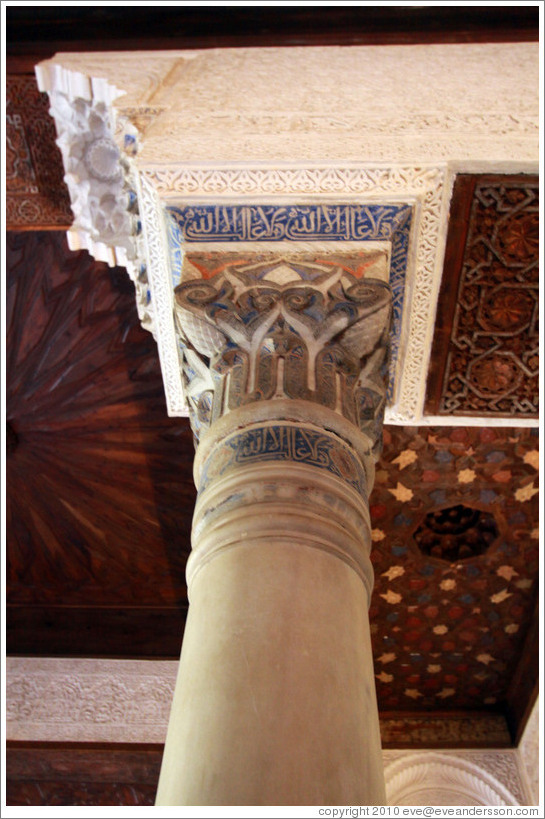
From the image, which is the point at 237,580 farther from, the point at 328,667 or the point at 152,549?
the point at 152,549

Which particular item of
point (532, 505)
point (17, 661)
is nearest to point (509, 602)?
point (532, 505)

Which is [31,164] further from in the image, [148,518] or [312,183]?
[148,518]

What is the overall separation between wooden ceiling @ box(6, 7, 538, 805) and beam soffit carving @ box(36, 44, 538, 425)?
427mm

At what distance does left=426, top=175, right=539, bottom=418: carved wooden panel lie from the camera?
274cm

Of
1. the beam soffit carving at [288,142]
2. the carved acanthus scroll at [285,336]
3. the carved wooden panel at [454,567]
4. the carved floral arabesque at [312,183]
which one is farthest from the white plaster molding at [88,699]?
the carved floral arabesque at [312,183]

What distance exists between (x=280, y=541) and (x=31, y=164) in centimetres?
277

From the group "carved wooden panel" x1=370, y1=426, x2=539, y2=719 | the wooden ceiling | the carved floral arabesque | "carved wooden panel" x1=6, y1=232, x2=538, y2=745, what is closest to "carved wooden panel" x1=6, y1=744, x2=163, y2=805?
the wooden ceiling

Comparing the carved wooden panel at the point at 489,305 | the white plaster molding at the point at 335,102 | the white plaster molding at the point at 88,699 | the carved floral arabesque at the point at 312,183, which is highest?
the white plaster molding at the point at 335,102

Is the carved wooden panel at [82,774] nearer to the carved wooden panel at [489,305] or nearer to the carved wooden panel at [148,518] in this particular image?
the carved wooden panel at [148,518]

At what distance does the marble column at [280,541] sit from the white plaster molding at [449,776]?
9.20 ft

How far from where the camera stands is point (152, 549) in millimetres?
4777

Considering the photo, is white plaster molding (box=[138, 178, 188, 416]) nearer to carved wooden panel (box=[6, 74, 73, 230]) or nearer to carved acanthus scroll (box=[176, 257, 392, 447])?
carved acanthus scroll (box=[176, 257, 392, 447])

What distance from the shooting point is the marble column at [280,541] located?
1456mm

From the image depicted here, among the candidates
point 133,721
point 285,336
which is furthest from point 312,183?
point 133,721
